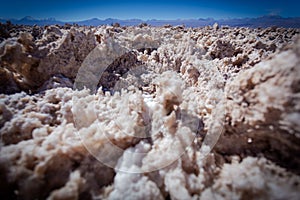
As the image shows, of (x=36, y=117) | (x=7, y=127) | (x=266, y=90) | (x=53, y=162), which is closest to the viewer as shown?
(x=266, y=90)

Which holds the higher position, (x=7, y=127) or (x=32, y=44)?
(x=32, y=44)

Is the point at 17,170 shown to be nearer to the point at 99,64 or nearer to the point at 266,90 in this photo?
the point at 266,90

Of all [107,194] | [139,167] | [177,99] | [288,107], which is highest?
[288,107]

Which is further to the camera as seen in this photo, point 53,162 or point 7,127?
point 7,127

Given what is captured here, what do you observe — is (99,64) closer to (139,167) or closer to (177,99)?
(177,99)

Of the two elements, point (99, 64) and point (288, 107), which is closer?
point (288, 107)

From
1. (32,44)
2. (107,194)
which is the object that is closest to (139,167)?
(107,194)

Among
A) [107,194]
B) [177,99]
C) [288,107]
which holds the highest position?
[288,107]

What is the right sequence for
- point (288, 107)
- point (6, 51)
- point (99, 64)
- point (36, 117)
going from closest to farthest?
point (288, 107), point (36, 117), point (6, 51), point (99, 64)

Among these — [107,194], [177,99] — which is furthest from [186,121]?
[107,194]
